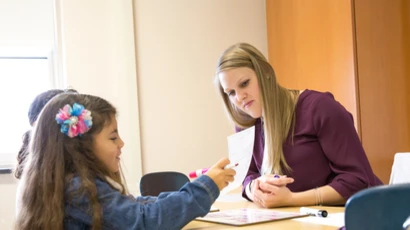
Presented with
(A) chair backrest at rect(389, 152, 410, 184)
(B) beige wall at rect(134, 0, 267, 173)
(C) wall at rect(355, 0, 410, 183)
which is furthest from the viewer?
(B) beige wall at rect(134, 0, 267, 173)

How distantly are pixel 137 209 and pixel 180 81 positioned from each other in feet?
7.78

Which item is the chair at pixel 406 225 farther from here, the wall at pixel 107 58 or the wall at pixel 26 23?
the wall at pixel 26 23

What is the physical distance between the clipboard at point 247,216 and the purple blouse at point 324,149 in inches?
10.3

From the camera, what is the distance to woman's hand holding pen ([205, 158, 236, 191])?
1.21 m

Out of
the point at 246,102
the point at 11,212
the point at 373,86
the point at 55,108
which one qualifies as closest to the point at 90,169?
the point at 55,108

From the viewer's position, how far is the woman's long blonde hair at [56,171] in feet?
3.58

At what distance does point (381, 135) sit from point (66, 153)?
2.05 m

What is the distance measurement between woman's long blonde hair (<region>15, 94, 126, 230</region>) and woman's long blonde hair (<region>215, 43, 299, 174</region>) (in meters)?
0.60

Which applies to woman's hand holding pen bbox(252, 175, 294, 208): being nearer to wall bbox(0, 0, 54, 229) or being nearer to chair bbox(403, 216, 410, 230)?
chair bbox(403, 216, 410, 230)

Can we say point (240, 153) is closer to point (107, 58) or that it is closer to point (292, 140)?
point (292, 140)

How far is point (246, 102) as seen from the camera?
1.74 m

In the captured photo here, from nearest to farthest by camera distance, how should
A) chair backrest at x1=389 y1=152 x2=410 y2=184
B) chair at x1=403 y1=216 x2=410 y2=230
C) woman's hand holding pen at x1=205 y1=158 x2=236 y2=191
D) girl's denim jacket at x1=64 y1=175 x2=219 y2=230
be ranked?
chair at x1=403 y1=216 x2=410 y2=230 < girl's denim jacket at x1=64 y1=175 x2=219 y2=230 < woman's hand holding pen at x1=205 y1=158 x2=236 y2=191 < chair backrest at x1=389 y1=152 x2=410 y2=184

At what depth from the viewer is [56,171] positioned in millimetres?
1138

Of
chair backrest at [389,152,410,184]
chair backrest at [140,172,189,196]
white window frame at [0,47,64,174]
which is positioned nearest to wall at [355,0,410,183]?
chair backrest at [389,152,410,184]
